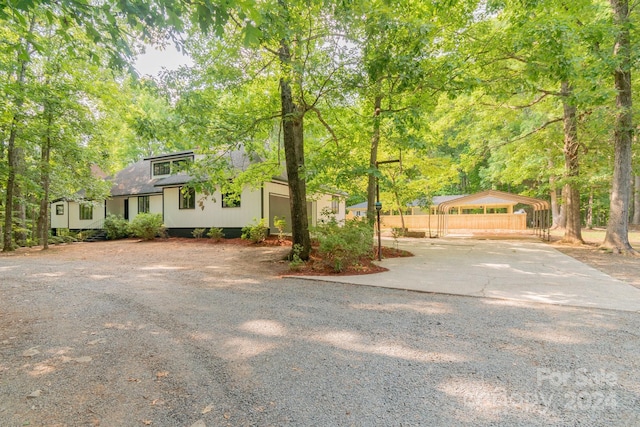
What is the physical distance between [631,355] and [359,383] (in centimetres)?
260

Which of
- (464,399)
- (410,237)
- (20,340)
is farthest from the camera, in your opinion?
(410,237)

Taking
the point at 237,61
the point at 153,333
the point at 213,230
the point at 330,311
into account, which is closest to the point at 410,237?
the point at 213,230

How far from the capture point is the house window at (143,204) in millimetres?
17969

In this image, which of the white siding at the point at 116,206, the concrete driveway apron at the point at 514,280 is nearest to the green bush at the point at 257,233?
the concrete driveway apron at the point at 514,280

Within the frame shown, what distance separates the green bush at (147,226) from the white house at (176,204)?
1345 mm

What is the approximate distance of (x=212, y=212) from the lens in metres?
Answer: 15.5

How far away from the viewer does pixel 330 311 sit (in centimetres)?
413

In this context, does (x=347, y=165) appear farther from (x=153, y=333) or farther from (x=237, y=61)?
(x=153, y=333)

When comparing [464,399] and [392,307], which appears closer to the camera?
[464,399]

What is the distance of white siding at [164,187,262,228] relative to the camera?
14531 mm

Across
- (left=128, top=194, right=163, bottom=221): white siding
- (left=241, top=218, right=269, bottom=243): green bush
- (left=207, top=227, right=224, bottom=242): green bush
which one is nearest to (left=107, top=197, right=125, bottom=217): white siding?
(left=128, top=194, right=163, bottom=221): white siding

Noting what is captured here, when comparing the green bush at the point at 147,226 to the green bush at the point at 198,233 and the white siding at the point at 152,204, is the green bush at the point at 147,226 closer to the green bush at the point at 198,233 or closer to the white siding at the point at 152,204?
the green bush at the point at 198,233

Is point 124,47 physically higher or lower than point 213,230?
higher

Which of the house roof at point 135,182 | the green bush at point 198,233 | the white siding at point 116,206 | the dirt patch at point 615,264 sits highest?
the house roof at point 135,182
